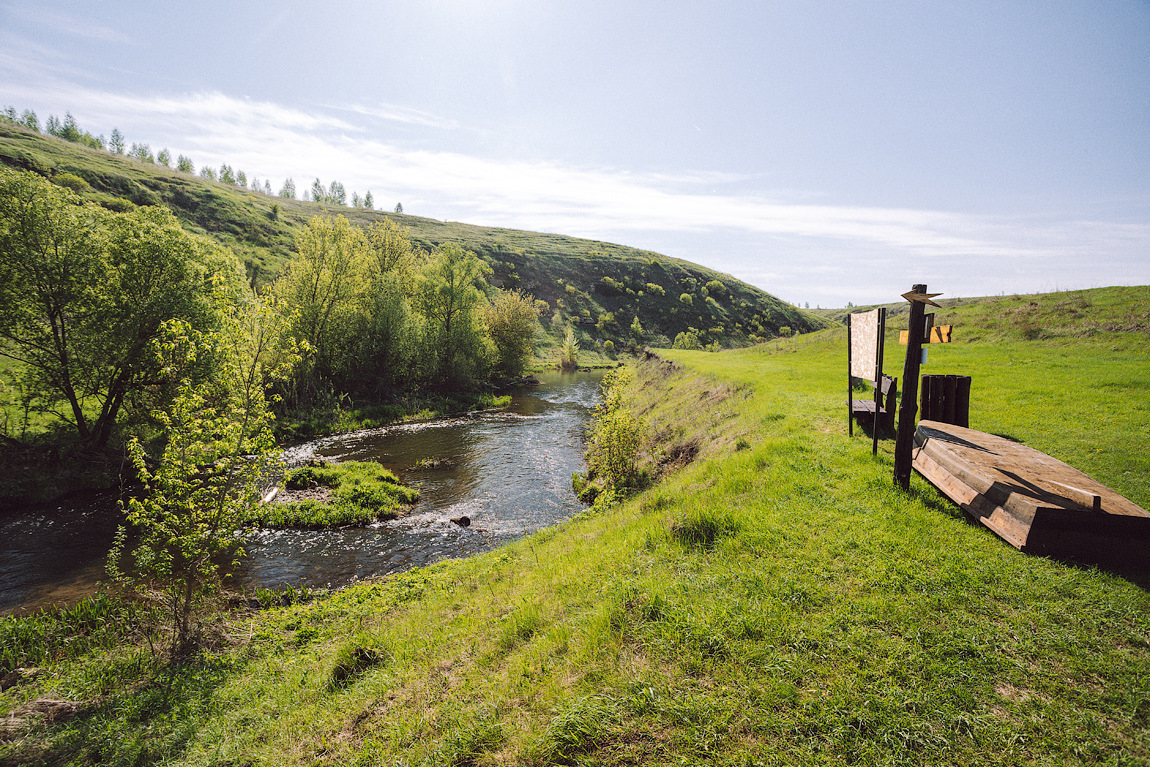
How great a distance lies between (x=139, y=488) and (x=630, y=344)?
102017mm

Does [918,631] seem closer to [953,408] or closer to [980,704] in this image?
[980,704]

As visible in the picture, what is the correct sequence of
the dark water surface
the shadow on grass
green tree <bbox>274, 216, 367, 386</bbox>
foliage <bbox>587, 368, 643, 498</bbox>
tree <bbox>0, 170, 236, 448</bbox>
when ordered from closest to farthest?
the shadow on grass < the dark water surface < tree <bbox>0, 170, 236, 448</bbox> < foliage <bbox>587, 368, 643, 498</bbox> < green tree <bbox>274, 216, 367, 386</bbox>

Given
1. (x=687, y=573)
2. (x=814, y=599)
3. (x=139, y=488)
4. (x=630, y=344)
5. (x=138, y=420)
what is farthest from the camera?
(x=630, y=344)

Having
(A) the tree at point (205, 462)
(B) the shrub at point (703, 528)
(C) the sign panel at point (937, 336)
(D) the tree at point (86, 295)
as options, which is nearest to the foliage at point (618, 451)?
(B) the shrub at point (703, 528)

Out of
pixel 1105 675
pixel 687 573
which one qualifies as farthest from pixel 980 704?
pixel 687 573

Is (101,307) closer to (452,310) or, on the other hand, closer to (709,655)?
(709,655)

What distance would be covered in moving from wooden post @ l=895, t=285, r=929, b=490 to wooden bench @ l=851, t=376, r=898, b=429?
4.36 ft

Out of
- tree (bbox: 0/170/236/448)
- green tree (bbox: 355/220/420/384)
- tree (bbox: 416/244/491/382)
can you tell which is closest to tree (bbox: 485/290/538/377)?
tree (bbox: 416/244/491/382)

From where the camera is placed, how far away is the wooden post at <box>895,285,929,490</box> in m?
7.77

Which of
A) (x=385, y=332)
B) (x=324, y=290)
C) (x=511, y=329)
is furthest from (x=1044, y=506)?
(x=511, y=329)

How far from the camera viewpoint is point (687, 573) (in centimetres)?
673

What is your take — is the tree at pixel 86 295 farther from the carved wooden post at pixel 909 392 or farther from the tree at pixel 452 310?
the carved wooden post at pixel 909 392

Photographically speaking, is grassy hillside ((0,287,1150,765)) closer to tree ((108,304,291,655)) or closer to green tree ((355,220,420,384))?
tree ((108,304,291,655))

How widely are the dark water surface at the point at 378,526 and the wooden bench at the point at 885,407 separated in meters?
10.5
